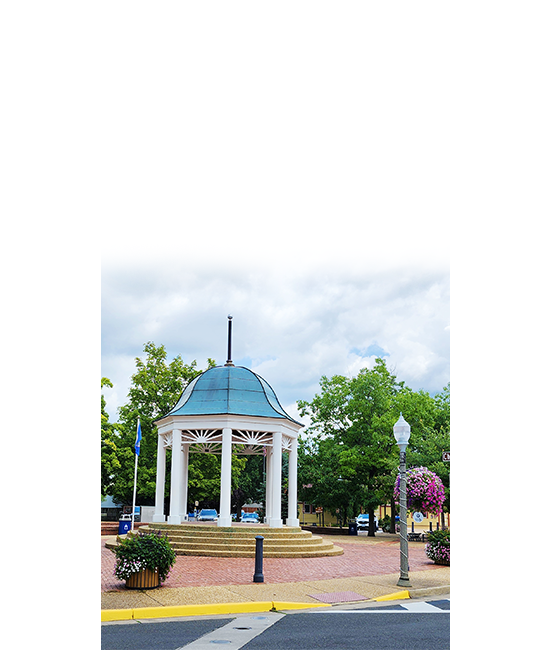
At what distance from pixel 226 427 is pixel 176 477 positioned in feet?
8.12

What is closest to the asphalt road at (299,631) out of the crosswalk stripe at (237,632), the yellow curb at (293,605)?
the crosswalk stripe at (237,632)

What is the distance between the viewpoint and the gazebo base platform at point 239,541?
16.9m

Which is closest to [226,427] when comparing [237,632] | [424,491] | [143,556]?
[424,491]

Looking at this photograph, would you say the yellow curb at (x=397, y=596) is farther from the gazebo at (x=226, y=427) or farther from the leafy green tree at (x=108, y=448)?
the leafy green tree at (x=108, y=448)

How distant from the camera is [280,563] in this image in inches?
607

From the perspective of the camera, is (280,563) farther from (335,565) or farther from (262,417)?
(262,417)

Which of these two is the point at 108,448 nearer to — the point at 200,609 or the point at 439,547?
the point at 439,547

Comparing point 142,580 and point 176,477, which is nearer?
point 142,580

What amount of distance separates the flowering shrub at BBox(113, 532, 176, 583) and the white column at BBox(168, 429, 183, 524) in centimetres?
867

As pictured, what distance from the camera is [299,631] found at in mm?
7645

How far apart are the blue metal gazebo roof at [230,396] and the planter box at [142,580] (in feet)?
29.5

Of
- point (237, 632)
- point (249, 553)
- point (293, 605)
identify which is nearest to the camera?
point (237, 632)
